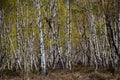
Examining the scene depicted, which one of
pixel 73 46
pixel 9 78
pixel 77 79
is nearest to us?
pixel 77 79

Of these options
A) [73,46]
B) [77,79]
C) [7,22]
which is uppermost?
[7,22]

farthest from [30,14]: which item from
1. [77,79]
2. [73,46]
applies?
[77,79]

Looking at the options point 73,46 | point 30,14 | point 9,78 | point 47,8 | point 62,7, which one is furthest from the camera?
point 73,46

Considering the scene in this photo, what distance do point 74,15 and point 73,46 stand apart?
12017mm

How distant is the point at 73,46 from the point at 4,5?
21.5 m

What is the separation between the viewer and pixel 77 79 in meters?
17.3

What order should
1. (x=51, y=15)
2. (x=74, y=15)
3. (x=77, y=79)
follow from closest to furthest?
(x=77, y=79) → (x=51, y=15) → (x=74, y=15)

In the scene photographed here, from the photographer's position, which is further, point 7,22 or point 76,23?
point 76,23

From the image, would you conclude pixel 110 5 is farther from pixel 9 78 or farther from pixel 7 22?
pixel 7 22

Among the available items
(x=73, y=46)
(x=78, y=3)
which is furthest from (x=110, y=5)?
(x=73, y=46)

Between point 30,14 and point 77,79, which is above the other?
point 30,14

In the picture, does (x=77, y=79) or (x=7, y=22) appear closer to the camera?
(x=77, y=79)

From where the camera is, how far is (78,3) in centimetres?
3459

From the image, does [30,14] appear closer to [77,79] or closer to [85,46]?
[85,46]
